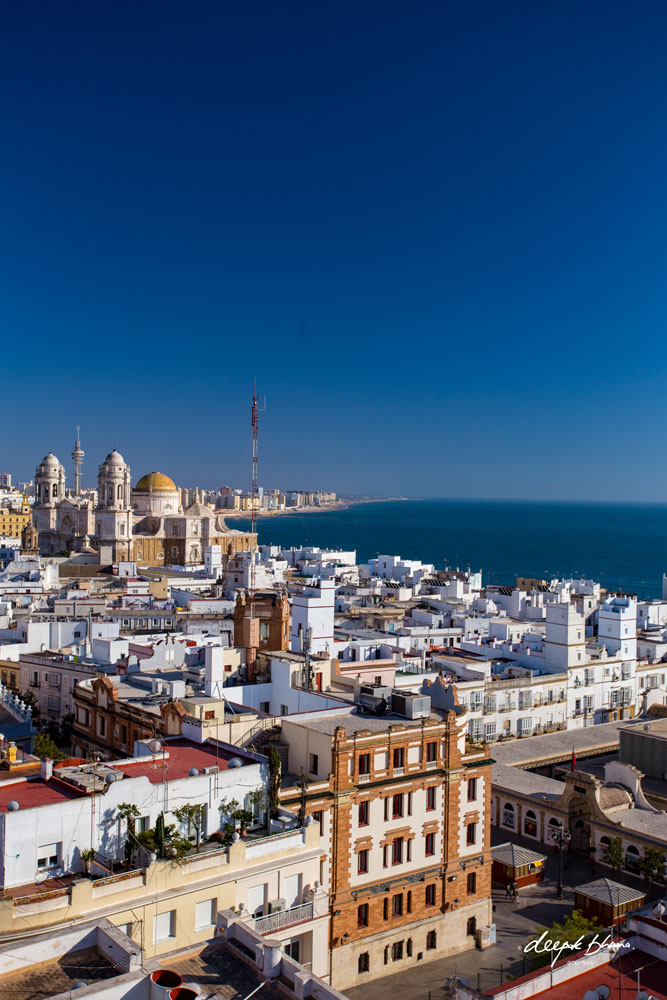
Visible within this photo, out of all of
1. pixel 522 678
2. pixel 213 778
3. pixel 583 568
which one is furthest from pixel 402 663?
pixel 583 568

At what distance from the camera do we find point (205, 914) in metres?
17.8

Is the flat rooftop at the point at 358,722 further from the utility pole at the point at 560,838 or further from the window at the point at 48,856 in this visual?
the utility pole at the point at 560,838

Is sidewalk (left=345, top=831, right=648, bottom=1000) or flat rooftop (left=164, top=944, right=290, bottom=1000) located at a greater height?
flat rooftop (left=164, top=944, right=290, bottom=1000)

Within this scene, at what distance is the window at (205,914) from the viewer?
57.8ft

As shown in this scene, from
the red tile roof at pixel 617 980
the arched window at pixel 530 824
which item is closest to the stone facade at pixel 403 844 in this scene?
the red tile roof at pixel 617 980

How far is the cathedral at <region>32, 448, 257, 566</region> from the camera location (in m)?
103

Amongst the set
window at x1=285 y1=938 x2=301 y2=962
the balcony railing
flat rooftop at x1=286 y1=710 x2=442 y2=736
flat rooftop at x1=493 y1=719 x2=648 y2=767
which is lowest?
flat rooftop at x1=493 y1=719 x2=648 y2=767

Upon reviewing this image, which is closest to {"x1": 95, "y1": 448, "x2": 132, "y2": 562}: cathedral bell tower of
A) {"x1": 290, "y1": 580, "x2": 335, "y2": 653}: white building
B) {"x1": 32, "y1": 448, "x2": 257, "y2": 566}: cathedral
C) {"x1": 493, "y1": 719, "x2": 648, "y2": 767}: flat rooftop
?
{"x1": 32, "y1": 448, "x2": 257, "y2": 566}: cathedral

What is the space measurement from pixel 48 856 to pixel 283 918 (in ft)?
16.7

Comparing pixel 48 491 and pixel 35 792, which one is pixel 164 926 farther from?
pixel 48 491

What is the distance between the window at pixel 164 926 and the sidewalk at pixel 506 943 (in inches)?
277

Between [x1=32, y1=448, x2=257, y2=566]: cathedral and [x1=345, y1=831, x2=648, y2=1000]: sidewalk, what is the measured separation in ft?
236

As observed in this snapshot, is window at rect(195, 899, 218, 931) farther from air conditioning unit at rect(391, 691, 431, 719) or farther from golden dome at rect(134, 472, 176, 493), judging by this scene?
golden dome at rect(134, 472, 176, 493)

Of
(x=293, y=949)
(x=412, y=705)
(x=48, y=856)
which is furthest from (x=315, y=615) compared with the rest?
(x=48, y=856)
